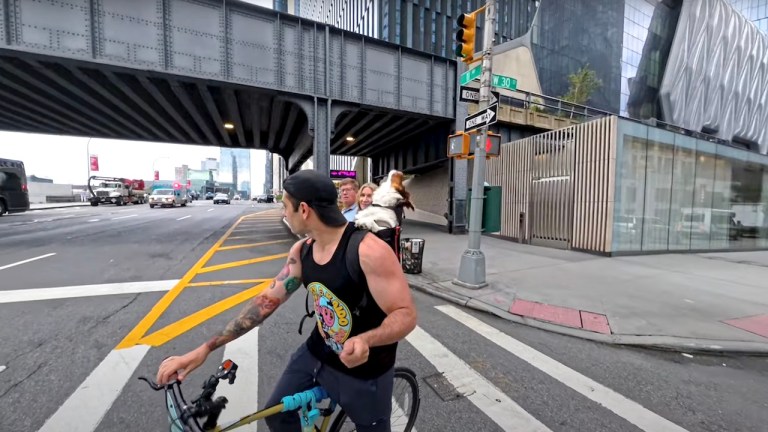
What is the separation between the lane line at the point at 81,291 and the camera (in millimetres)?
4961

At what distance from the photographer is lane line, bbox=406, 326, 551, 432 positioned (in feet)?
8.09

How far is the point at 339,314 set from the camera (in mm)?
1430

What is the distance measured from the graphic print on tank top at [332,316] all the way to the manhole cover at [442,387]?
5.78 ft

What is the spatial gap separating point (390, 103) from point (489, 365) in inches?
450

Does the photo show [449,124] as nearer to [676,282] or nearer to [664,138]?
[664,138]

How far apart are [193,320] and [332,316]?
379 centimetres

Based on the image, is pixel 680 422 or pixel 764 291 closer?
pixel 680 422

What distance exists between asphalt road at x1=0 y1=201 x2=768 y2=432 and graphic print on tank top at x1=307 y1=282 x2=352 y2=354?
4.71 feet

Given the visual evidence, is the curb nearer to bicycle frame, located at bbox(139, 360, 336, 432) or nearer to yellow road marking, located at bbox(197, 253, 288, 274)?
bicycle frame, located at bbox(139, 360, 336, 432)

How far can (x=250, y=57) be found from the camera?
10.9 meters

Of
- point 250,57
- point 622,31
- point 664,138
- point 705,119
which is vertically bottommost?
point 664,138

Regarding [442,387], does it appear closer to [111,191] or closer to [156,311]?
[156,311]

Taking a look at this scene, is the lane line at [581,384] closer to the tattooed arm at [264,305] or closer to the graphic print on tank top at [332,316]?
the graphic print on tank top at [332,316]

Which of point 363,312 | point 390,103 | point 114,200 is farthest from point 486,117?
point 114,200
